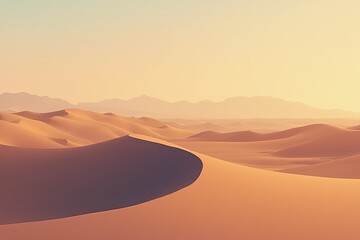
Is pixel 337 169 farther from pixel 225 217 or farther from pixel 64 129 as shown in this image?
pixel 64 129

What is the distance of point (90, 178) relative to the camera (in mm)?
13844

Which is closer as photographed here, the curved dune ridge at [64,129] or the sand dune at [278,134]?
the curved dune ridge at [64,129]

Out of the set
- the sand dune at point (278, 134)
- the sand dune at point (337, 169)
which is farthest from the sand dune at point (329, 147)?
the sand dune at point (337, 169)

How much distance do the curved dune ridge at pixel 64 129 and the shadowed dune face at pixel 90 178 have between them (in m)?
19.8

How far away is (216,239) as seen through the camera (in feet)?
24.5

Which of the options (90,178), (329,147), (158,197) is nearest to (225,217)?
(158,197)

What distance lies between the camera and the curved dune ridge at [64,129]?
37.6m

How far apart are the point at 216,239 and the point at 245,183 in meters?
3.64

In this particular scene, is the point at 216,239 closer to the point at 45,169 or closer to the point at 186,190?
the point at 186,190

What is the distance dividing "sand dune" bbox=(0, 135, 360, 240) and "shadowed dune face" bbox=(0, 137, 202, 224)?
130 centimetres

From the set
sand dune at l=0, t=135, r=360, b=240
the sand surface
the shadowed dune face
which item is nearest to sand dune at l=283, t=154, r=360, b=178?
the sand surface

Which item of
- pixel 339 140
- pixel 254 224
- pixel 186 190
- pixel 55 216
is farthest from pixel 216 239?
pixel 339 140

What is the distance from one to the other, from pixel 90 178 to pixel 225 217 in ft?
20.8

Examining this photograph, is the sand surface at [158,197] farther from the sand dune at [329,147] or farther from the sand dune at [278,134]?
the sand dune at [278,134]
